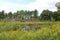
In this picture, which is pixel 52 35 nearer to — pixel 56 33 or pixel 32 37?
pixel 56 33

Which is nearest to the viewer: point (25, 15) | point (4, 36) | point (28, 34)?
point (28, 34)

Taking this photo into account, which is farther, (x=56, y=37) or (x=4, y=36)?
(x=4, y=36)

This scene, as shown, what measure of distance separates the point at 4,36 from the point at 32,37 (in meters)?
1.20

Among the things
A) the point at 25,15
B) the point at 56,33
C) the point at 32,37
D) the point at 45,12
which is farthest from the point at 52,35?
the point at 25,15

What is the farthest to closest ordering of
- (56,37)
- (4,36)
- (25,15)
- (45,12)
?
1. (25,15)
2. (45,12)
3. (4,36)
4. (56,37)

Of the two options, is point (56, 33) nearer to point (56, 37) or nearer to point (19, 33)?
point (56, 37)

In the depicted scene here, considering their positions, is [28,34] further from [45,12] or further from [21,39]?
[45,12]

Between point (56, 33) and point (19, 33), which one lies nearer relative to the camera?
point (56, 33)

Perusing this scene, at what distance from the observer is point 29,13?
46.8m

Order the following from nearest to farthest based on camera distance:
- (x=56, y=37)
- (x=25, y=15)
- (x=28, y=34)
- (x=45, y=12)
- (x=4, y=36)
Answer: (x=56, y=37)
(x=28, y=34)
(x=4, y=36)
(x=45, y=12)
(x=25, y=15)

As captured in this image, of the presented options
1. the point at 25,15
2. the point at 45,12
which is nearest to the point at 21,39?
the point at 45,12

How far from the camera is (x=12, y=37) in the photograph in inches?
284

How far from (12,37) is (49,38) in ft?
4.29

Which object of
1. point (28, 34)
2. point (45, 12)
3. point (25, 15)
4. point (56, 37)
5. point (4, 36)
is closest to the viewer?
point (56, 37)
